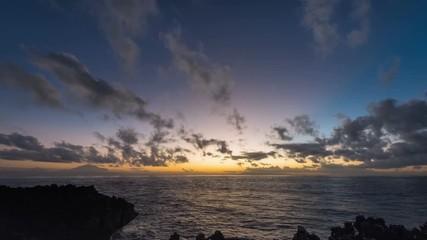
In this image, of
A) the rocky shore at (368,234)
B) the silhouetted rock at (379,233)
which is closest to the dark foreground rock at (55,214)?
the rocky shore at (368,234)

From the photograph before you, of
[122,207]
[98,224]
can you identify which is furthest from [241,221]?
[98,224]

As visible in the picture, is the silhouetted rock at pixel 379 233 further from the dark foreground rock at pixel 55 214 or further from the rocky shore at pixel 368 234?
the dark foreground rock at pixel 55 214

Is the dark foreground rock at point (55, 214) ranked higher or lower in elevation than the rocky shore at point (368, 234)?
higher

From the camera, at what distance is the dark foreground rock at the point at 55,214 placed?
3509 cm

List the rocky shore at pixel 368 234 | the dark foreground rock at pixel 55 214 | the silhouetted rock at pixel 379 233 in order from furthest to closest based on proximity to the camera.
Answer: the silhouetted rock at pixel 379 233, the rocky shore at pixel 368 234, the dark foreground rock at pixel 55 214

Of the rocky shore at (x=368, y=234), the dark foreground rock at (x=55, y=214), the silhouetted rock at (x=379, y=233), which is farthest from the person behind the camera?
the silhouetted rock at (x=379, y=233)

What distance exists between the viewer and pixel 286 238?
47188 millimetres

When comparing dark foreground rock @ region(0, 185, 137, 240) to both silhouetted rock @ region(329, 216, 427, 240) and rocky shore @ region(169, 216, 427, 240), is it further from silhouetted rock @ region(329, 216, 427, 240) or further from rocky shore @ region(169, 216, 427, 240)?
silhouetted rock @ region(329, 216, 427, 240)

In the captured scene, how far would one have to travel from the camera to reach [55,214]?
38.7 metres

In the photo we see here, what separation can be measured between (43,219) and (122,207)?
15565 mm

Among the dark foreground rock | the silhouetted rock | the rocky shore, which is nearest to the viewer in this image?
the dark foreground rock

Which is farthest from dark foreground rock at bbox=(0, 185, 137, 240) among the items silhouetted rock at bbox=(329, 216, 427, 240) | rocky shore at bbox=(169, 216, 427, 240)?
silhouetted rock at bbox=(329, 216, 427, 240)

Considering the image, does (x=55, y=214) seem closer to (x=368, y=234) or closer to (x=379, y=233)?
(x=368, y=234)

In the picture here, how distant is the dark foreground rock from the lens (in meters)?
35.1
